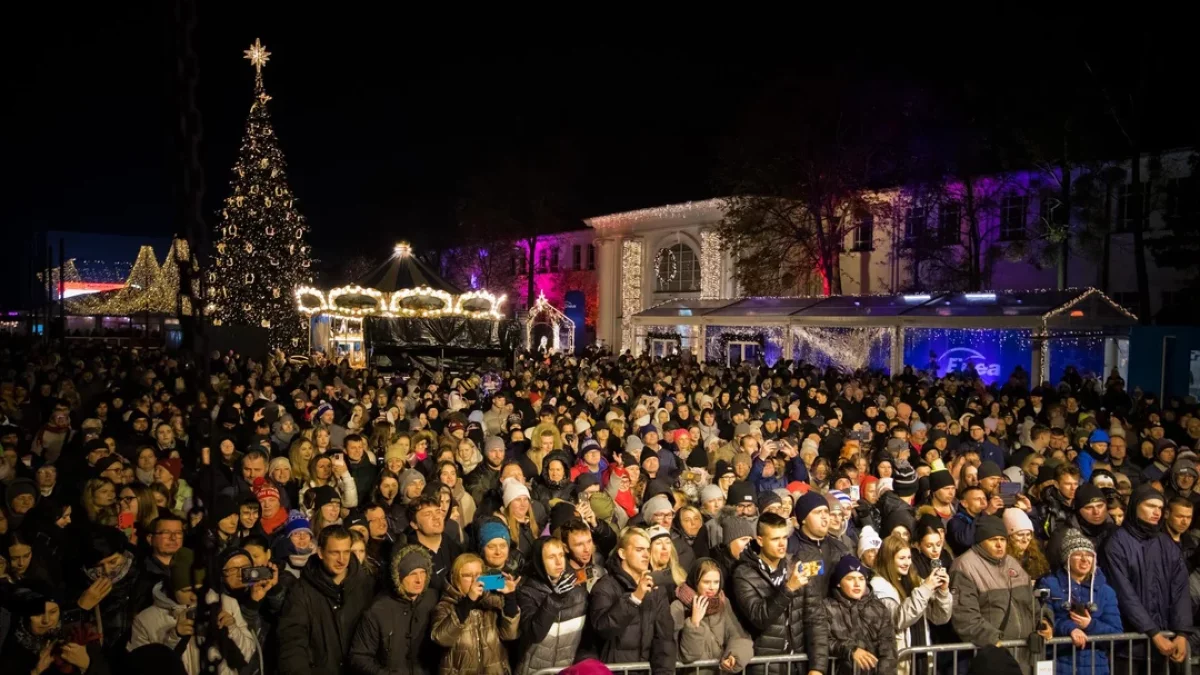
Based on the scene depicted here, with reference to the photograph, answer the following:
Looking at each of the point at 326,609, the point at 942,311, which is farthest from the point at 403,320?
the point at 326,609

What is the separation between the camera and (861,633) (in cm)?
482

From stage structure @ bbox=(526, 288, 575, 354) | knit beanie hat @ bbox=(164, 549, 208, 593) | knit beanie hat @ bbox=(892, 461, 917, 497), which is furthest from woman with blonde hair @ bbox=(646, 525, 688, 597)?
stage structure @ bbox=(526, 288, 575, 354)

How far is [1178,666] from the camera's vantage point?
5.30 metres

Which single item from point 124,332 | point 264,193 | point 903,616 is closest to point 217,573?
point 903,616

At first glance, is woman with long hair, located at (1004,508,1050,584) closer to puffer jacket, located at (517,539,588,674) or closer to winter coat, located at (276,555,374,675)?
puffer jacket, located at (517,539,588,674)

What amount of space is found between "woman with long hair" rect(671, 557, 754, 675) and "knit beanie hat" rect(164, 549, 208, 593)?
2504mm

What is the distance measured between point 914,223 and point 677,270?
11.5 m

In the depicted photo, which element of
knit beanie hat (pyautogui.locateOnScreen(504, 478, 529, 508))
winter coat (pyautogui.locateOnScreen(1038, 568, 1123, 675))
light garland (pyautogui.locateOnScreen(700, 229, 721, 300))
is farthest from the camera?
light garland (pyautogui.locateOnScreen(700, 229, 721, 300))

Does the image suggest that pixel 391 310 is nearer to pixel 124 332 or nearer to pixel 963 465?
pixel 963 465

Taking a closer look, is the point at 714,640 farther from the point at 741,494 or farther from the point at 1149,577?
the point at 1149,577

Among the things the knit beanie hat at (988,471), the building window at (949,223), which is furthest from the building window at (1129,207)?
the knit beanie hat at (988,471)

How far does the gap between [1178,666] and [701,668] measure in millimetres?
2882

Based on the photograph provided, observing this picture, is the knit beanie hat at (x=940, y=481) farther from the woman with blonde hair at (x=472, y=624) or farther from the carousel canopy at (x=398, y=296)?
the carousel canopy at (x=398, y=296)

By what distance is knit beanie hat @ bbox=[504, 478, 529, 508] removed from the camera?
6.64 m
